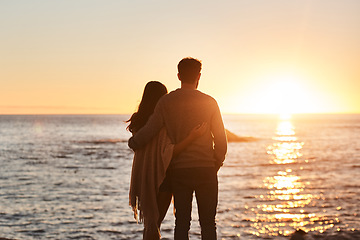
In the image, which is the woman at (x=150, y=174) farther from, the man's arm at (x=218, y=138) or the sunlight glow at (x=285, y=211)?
the sunlight glow at (x=285, y=211)

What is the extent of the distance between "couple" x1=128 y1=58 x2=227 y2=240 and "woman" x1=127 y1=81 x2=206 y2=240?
0.01m

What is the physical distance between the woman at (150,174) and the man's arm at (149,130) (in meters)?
0.11

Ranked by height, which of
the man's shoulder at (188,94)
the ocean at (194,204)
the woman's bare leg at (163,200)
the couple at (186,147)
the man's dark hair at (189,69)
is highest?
the man's dark hair at (189,69)

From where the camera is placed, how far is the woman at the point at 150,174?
17.7 feet

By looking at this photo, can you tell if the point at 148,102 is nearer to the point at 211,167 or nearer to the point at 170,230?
the point at 211,167

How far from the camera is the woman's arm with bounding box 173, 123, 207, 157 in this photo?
16.5 ft

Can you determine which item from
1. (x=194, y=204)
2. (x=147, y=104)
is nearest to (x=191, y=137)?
(x=147, y=104)

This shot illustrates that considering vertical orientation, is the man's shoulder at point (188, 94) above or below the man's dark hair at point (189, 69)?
below

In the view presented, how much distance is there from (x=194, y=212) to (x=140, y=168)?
1267 centimetres

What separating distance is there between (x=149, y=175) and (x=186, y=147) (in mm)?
679

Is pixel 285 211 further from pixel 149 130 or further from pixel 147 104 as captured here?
pixel 149 130

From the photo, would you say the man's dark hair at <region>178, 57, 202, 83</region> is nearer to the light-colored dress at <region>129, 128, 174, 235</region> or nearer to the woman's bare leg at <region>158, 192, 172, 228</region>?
the light-colored dress at <region>129, 128, 174, 235</region>

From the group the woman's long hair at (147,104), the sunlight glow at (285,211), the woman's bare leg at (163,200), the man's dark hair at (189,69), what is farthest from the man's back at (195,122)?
the sunlight glow at (285,211)

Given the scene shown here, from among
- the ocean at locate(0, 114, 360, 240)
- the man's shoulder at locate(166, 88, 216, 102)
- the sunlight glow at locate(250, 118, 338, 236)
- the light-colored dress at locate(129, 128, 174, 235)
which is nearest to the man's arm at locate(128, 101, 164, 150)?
the light-colored dress at locate(129, 128, 174, 235)
